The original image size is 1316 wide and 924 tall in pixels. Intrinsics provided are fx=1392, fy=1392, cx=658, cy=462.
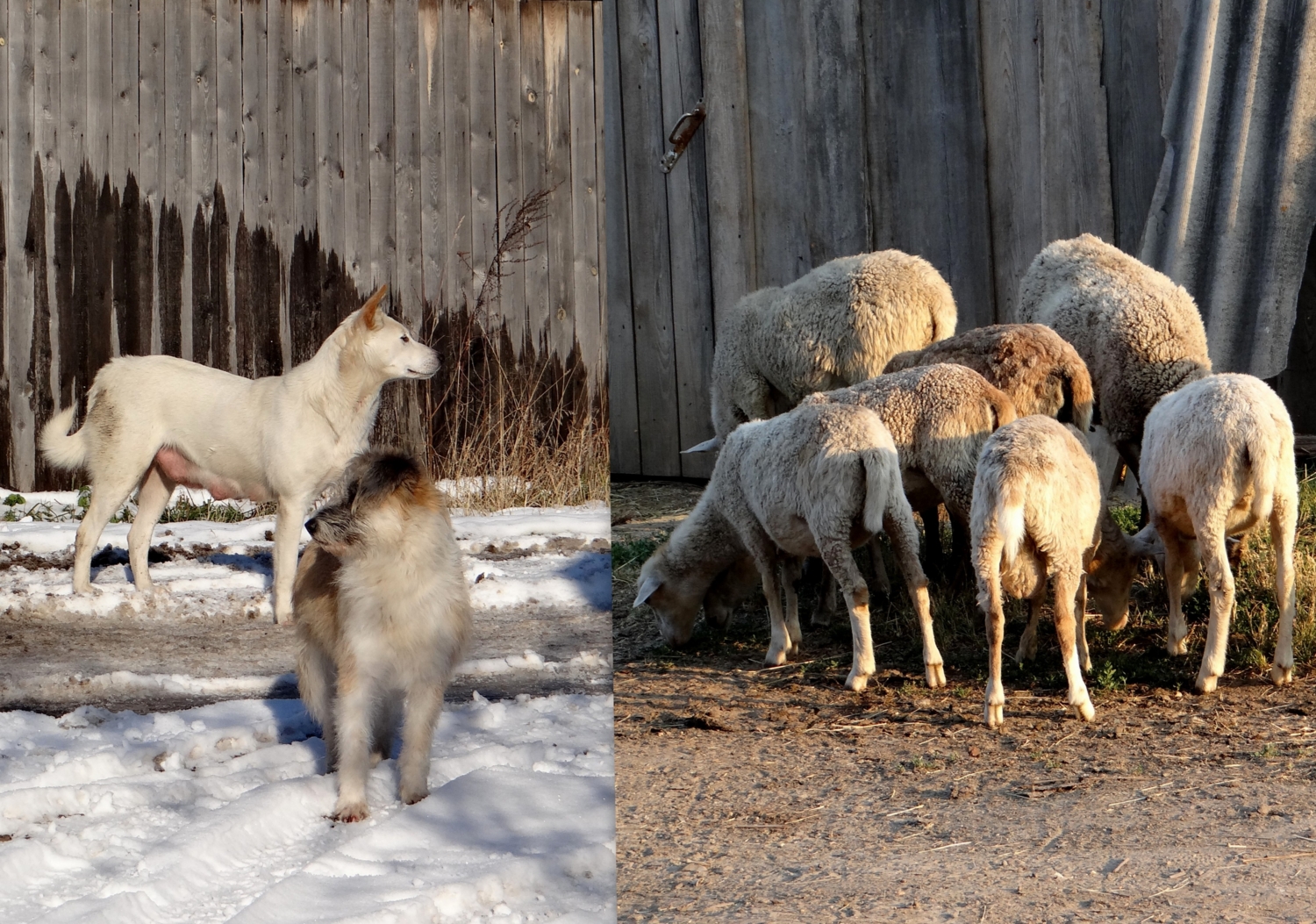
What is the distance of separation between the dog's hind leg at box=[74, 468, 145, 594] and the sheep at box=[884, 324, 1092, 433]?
7.70ft

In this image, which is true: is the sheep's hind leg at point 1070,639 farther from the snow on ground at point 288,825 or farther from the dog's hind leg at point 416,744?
the dog's hind leg at point 416,744

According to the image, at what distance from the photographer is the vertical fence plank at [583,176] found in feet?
9.95

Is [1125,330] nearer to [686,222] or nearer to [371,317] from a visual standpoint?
[686,222]

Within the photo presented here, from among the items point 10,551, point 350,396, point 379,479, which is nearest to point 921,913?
point 379,479

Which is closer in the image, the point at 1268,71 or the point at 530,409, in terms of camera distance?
the point at 530,409

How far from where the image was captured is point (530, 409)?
2967mm

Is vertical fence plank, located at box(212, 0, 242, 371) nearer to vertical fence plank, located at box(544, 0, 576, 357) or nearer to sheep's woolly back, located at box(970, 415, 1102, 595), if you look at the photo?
vertical fence plank, located at box(544, 0, 576, 357)

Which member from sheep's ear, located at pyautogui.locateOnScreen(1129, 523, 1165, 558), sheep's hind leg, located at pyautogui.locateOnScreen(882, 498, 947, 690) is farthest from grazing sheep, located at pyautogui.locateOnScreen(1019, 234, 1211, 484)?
sheep's hind leg, located at pyautogui.locateOnScreen(882, 498, 947, 690)

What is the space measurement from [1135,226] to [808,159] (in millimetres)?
1254

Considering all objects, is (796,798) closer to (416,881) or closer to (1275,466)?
(416,881)

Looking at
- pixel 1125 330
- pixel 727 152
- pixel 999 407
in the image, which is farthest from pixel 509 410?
pixel 727 152

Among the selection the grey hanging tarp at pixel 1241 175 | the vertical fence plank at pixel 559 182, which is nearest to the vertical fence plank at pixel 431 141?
the vertical fence plank at pixel 559 182

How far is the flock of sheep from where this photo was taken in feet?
11.1

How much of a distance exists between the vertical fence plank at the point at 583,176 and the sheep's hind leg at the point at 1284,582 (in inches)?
69.1
